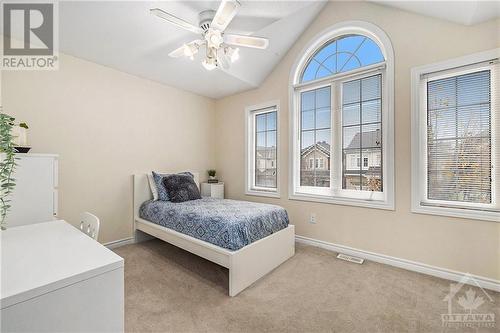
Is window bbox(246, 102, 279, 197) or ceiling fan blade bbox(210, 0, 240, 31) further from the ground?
ceiling fan blade bbox(210, 0, 240, 31)

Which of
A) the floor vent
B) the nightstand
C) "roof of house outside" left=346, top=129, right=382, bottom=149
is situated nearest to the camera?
the floor vent

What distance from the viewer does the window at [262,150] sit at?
372cm

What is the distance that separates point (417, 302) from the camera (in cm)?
185

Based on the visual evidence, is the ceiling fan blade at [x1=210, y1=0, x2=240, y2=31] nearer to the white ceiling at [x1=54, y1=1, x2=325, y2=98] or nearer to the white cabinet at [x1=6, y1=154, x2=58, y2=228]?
the white ceiling at [x1=54, y1=1, x2=325, y2=98]

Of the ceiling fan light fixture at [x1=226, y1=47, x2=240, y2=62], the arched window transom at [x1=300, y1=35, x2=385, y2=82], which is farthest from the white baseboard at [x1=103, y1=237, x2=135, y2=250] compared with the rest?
the arched window transom at [x1=300, y1=35, x2=385, y2=82]

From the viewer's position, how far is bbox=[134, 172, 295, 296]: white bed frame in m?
1.96

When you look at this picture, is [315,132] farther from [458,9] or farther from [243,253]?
[243,253]

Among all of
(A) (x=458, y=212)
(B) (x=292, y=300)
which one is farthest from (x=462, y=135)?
(B) (x=292, y=300)

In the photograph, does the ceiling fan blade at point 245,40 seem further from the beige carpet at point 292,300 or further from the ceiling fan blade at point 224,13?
the beige carpet at point 292,300

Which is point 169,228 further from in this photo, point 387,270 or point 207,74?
point 387,270

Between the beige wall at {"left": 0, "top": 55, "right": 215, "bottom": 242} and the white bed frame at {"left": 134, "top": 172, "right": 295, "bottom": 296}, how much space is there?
0.70 m

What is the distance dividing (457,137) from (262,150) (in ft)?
8.23

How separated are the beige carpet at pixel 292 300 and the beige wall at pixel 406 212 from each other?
263 millimetres

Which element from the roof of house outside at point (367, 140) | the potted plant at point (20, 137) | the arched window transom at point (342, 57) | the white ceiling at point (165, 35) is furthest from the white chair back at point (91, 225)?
the arched window transom at point (342, 57)
